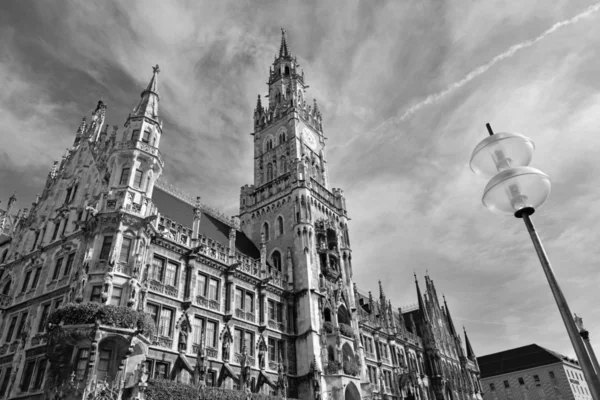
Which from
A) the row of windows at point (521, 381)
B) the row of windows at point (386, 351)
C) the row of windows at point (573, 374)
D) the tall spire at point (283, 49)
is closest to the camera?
the row of windows at point (386, 351)

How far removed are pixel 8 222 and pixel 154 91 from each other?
27.9m

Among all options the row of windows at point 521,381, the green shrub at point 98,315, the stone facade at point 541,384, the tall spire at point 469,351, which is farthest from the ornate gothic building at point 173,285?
the row of windows at point 521,381

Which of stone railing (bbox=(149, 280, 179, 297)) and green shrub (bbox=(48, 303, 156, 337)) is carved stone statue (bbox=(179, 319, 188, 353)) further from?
green shrub (bbox=(48, 303, 156, 337))

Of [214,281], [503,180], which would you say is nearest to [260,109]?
[214,281]

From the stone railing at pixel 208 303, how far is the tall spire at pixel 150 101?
1534cm

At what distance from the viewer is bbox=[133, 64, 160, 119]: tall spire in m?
34.2

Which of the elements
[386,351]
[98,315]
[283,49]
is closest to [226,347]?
[98,315]

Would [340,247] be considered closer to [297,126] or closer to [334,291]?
[334,291]

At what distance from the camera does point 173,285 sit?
30312 millimetres

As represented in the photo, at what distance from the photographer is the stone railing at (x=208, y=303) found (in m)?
31.5

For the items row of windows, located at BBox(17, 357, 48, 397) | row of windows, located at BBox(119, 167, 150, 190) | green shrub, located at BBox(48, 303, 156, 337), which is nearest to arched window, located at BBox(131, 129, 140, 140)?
row of windows, located at BBox(119, 167, 150, 190)

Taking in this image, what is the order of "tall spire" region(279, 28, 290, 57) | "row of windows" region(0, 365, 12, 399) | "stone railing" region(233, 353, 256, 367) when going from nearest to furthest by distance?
"row of windows" region(0, 365, 12, 399) < "stone railing" region(233, 353, 256, 367) < "tall spire" region(279, 28, 290, 57)

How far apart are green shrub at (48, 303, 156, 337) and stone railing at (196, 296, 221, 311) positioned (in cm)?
773

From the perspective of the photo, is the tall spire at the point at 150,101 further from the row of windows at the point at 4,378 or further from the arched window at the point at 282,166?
the row of windows at the point at 4,378
